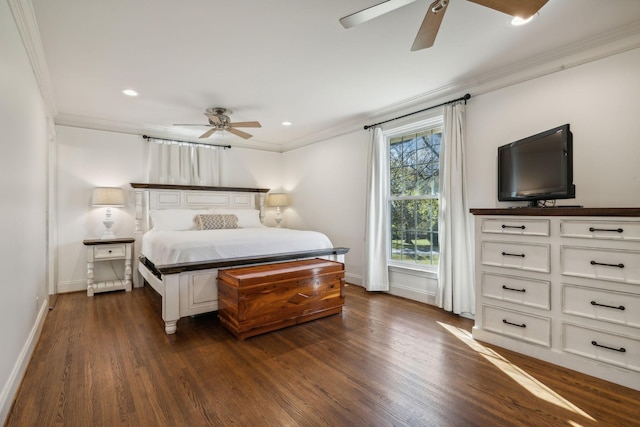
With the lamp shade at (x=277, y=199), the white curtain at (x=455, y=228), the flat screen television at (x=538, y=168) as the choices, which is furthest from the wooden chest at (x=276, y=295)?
the lamp shade at (x=277, y=199)

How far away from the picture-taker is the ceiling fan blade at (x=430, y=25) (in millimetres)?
1668

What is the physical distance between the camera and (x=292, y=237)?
3.64 metres

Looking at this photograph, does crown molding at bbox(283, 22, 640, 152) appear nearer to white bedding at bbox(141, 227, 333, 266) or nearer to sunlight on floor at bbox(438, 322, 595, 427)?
white bedding at bbox(141, 227, 333, 266)

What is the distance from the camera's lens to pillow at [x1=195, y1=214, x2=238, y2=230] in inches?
175

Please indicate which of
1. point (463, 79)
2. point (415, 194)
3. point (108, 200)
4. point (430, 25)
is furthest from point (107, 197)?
point (463, 79)

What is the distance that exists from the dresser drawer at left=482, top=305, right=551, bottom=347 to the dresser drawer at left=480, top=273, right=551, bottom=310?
0.34ft

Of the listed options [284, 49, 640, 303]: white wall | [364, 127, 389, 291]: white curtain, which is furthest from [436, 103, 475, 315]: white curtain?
[364, 127, 389, 291]: white curtain

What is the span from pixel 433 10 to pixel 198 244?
107 inches

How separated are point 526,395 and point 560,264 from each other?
97cm

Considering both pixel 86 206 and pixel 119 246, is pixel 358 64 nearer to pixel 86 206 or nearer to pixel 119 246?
Result: pixel 119 246

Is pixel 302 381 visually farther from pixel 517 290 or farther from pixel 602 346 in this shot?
pixel 602 346

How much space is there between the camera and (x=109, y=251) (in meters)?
4.18

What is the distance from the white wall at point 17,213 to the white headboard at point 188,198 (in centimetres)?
179

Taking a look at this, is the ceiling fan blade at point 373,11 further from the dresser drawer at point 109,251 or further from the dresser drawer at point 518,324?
the dresser drawer at point 109,251
